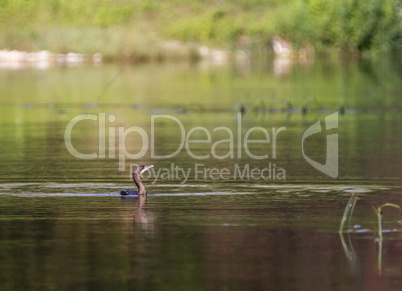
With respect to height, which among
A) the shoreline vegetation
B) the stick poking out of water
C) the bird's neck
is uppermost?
the shoreline vegetation

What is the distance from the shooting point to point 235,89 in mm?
44688

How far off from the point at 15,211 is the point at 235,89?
30.9 meters

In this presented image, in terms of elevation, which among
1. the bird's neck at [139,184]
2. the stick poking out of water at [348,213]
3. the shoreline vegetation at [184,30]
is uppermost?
the shoreline vegetation at [184,30]

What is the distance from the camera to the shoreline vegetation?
95375 mm

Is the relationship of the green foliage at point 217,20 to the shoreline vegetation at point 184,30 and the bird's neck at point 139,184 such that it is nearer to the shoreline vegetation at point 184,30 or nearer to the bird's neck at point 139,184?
the shoreline vegetation at point 184,30

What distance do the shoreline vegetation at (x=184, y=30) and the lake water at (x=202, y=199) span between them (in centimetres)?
6194

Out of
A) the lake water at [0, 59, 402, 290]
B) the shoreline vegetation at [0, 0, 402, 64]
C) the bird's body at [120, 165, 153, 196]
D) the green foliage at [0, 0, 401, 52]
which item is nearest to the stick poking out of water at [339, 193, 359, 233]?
the lake water at [0, 59, 402, 290]

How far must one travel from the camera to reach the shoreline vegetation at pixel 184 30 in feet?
313

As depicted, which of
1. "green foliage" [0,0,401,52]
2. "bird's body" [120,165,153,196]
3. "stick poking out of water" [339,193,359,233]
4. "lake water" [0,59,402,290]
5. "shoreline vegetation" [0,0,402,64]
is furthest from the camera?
"green foliage" [0,0,401,52]

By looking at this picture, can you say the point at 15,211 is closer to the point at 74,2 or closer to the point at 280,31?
the point at 280,31

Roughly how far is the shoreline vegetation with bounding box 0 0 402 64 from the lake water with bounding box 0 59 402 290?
61.9m

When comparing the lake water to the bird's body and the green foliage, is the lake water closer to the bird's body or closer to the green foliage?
the bird's body

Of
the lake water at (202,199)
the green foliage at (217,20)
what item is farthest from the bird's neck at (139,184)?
the green foliage at (217,20)

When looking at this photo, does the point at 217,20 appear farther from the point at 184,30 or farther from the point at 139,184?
the point at 139,184
